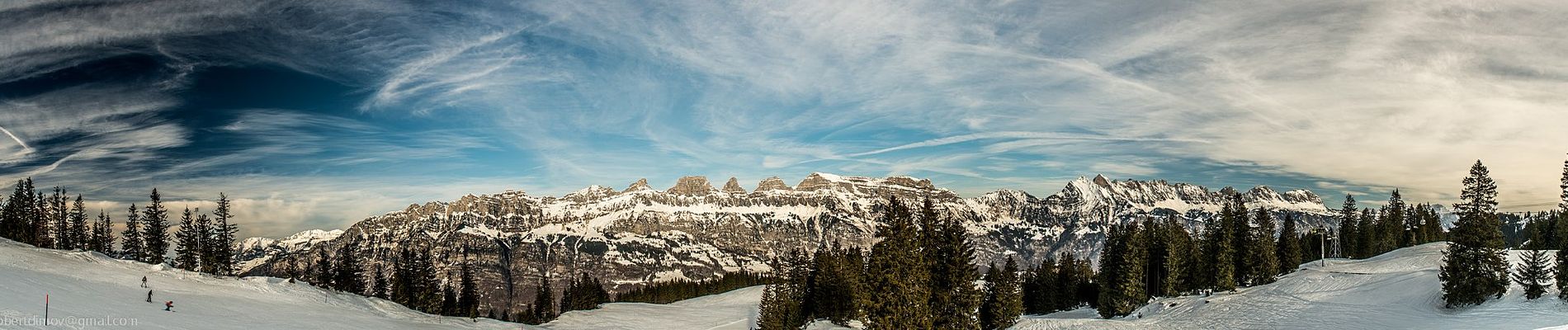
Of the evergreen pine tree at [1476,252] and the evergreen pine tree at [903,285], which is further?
the evergreen pine tree at [1476,252]

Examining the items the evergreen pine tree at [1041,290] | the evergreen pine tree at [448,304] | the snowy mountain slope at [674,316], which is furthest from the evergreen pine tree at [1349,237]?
the evergreen pine tree at [448,304]

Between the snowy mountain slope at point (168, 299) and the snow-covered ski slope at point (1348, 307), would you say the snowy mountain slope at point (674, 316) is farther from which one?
the snow-covered ski slope at point (1348, 307)

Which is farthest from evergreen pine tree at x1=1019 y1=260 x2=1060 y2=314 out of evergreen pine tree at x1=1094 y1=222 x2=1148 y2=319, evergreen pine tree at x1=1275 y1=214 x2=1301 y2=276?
evergreen pine tree at x1=1275 y1=214 x2=1301 y2=276

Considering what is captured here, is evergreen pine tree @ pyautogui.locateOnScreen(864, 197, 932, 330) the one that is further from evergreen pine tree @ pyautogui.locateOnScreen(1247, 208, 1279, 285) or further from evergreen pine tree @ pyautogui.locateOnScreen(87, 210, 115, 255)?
evergreen pine tree @ pyautogui.locateOnScreen(87, 210, 115, 255)

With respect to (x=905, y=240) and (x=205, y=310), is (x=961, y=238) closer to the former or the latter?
(x=905, y=240)

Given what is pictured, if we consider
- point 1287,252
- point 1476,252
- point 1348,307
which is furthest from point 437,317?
point 1287,252

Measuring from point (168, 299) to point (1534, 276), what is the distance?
9092 cm

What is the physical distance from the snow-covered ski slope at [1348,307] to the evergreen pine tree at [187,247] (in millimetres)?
95582

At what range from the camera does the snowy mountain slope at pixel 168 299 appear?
135ft

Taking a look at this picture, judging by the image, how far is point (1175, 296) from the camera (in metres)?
82.8

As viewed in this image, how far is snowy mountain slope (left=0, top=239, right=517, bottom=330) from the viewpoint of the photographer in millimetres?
41263

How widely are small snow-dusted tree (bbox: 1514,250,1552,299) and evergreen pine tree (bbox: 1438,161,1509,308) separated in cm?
135

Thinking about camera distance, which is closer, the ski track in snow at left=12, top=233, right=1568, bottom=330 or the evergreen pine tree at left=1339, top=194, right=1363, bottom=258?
the ski track in snow at left=12, top=233, right=1568, bottom=330

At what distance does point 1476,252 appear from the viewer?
47.3 m
